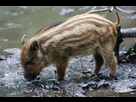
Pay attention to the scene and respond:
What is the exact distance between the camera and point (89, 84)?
16.5 ft

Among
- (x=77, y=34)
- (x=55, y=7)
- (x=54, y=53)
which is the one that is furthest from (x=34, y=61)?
(x=55, y=7)

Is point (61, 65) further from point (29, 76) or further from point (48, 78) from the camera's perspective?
point (29, 76)

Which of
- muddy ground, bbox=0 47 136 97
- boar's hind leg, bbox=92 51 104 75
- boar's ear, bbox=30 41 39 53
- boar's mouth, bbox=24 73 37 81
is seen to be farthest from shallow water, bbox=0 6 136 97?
boar's ear, bbox=30 41 39 53

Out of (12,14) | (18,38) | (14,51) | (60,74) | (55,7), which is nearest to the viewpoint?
(60,74)

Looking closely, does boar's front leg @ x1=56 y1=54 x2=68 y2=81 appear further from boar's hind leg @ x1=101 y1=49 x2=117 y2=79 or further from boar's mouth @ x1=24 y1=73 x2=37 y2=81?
boar's hind leg @ x1=101 y1=49 x2=117 y2=79

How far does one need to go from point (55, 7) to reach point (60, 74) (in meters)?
10.9

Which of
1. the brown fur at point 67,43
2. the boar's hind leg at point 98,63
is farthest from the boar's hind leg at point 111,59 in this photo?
the boar's hind leg at point 98,63

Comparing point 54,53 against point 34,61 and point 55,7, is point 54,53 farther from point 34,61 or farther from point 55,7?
point 55,7

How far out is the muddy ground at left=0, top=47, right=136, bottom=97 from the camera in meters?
4.66

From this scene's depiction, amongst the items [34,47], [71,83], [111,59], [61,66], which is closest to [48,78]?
[61,66]

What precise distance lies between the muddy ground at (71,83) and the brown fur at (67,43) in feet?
1.16

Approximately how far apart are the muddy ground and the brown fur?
1.16 ft

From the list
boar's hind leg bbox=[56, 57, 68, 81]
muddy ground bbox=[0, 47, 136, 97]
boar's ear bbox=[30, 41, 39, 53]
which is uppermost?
boar's ear bbox=[30, 41, 39, 53]

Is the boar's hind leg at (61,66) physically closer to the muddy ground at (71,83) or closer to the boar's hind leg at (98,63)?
the muddy ground at (71,83)
